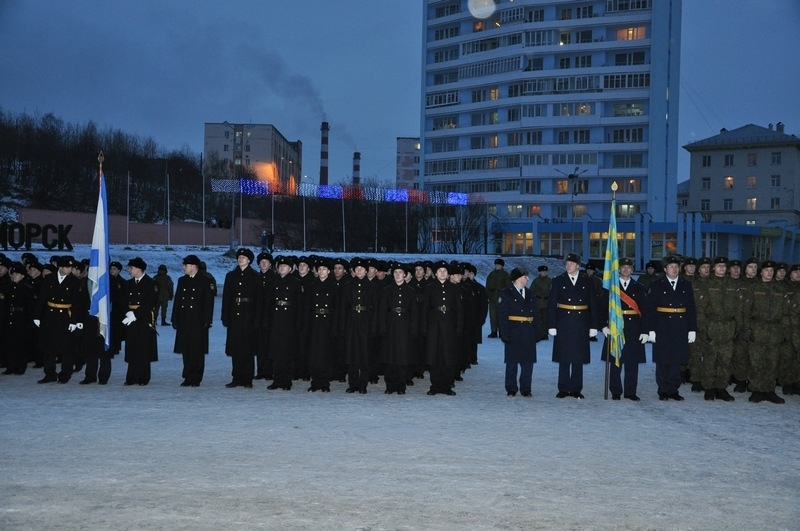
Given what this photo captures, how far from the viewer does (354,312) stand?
1332 cm

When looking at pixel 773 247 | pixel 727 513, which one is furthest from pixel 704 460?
pixel 773 247

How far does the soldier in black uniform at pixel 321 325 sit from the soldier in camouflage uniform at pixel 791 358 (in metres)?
7.06

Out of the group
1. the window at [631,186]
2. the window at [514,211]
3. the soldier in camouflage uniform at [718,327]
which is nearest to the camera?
the soldier in camouflage uniform at [718,327]

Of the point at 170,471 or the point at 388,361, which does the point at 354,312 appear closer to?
the point at 388,361

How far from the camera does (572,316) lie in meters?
12.8

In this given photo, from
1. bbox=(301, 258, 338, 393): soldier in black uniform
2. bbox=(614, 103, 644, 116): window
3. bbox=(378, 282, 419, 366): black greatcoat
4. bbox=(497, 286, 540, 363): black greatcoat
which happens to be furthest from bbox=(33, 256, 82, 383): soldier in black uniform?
bbox=(614, 103, 644, 116): window

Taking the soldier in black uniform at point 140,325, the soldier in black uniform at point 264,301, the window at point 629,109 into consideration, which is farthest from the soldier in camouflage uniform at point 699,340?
the window at point 629,109

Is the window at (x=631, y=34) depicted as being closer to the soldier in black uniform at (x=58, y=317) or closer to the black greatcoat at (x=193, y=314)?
the black greatcoat at (x=193, y=314)

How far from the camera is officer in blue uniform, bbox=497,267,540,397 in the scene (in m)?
12.8

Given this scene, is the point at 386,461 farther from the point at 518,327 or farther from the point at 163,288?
the point at 163,288

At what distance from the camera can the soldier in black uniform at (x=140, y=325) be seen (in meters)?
13.3

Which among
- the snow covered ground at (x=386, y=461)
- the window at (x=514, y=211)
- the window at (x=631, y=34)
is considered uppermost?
the window at (x=631, y=34)

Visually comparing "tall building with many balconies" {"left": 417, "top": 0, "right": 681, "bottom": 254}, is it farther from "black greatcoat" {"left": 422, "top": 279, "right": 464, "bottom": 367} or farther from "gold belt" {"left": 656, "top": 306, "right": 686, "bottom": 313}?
"black greatcoat" {"left": 422, "top": 279, "right": 464, "bottom": 367}

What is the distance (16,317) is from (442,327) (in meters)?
7.46
